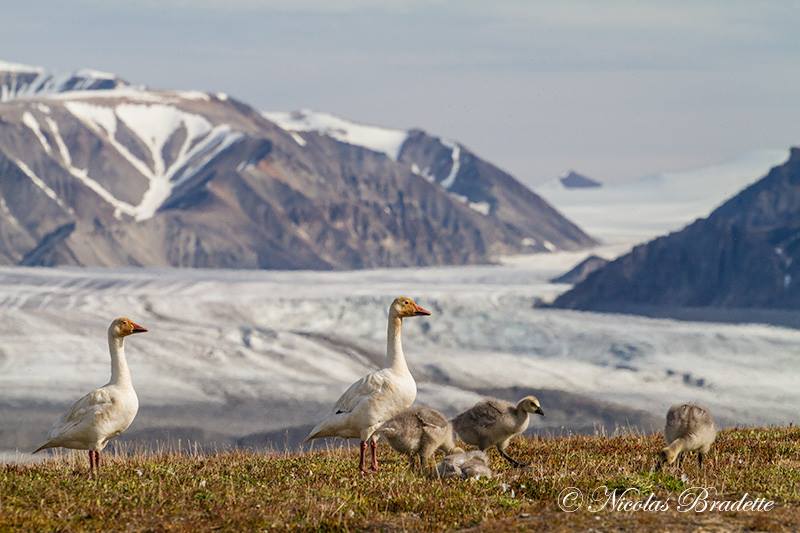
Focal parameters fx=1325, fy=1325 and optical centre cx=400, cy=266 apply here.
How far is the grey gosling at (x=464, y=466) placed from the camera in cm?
1450

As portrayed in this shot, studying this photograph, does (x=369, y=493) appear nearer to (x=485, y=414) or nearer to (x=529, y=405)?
(x=485, y=414)

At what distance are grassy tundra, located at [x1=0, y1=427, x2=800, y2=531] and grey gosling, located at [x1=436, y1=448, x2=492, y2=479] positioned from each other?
0.24 meters

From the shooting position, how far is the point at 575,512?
1194 cm

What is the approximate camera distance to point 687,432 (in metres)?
15.8

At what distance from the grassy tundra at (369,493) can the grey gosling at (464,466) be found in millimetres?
238

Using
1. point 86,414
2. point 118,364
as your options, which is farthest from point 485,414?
point 86,414

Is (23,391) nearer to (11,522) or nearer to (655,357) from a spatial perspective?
(655,357)

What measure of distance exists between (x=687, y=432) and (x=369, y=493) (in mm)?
4466

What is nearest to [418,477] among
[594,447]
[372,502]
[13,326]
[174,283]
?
[372,502]

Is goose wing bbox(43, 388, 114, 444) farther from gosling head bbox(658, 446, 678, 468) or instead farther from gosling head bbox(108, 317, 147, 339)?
gosling head bbox(658, 446, 678, 468)

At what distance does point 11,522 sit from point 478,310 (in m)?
133

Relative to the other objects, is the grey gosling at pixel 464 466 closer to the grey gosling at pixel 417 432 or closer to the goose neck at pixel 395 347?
the grey gosling at pixel 417 432

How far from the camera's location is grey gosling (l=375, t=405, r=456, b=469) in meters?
15.3

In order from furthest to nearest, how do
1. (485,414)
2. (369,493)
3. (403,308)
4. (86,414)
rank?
(403,308), (485,414), (86,414), (369,493)
